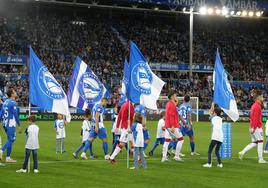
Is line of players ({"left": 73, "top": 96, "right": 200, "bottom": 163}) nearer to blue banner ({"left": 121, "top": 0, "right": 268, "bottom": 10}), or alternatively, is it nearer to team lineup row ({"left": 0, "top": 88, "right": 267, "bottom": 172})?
team lineup row ({"left": 0, "top": 88, "right": 267, "bottom": 172})

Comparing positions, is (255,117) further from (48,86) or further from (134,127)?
(48,86)

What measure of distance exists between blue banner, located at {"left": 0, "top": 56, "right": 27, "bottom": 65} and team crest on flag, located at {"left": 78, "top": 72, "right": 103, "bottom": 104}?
30.2 m

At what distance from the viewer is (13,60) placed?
159ft

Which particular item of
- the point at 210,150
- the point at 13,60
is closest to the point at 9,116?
the point at 210,150

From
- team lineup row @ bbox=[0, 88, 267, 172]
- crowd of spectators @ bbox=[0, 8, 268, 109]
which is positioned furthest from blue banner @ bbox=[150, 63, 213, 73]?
team lineup row @ bbox=[0, 88, 267, 172]

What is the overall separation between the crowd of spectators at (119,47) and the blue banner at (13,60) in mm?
663

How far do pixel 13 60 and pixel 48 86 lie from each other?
34.0m

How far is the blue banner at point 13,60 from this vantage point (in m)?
48.3

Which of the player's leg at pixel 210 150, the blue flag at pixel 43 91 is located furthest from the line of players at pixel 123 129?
the blue flag at pixel 43 91

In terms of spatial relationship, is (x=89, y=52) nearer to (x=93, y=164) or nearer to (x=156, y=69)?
(x=156, y=69)

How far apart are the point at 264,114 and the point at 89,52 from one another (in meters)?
18.7

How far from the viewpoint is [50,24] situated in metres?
56.1

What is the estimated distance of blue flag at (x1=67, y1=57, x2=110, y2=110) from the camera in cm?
1964

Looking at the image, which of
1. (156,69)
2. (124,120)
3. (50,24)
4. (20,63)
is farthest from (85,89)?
(50,24)
